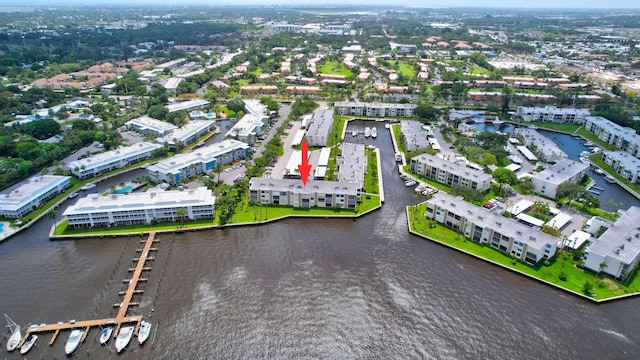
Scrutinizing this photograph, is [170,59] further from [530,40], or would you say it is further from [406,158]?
[530,40]

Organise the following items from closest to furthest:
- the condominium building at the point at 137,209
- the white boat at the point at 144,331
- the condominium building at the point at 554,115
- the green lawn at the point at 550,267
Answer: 1. the white boat at the point at 144,331
2. the green lawn at the point at 550,267
3. the condominium building at the point at 137,209
4. the condominium building at the point at 554,115

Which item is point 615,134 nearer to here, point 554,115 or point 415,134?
point 554,115

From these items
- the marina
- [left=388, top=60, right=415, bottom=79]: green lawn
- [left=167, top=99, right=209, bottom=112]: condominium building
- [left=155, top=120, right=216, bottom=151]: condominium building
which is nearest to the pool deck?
the marina

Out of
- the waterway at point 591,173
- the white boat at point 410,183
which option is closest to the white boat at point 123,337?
the white boat at point 410,183

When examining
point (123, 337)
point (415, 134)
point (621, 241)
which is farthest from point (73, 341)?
point (415, 134)

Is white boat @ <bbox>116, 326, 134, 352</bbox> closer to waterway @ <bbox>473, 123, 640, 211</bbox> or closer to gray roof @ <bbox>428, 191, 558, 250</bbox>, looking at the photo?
gray roof @ <bbox>428, 191, 558, 250</bbox>

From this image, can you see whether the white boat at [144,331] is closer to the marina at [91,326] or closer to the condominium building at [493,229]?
the marina at [91,326]
